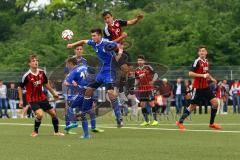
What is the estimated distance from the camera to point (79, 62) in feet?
63.2

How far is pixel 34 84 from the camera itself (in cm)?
1850

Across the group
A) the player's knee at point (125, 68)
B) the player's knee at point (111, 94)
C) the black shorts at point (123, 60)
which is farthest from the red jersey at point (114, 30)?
the player's knee at point (111, 94)

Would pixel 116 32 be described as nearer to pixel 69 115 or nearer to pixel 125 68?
pixel 125 68

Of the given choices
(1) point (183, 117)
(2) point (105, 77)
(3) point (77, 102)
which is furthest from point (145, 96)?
(2) point (105, 77)

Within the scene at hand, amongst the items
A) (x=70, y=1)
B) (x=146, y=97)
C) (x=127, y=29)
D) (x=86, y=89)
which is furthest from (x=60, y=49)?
(x=86, y=89)

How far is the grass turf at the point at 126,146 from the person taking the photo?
1267 centimetres

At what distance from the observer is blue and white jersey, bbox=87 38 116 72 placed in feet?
59.2

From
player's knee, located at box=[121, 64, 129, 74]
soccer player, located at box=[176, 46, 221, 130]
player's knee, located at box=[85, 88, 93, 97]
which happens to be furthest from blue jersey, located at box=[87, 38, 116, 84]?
soccer player, located at box=[176, 46, 221, 130]

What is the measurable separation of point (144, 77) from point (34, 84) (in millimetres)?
3700

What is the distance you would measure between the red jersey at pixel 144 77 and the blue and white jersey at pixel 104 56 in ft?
7.26

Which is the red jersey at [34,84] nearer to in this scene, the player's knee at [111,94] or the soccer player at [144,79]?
the player's knee at [111,94]

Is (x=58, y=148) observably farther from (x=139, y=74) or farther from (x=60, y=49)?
(x=60, y=49)

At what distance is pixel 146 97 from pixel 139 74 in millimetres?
2122

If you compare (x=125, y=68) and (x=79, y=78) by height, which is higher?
(x=125, y=68)
